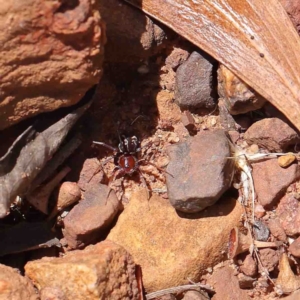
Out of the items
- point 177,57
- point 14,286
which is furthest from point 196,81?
point 14,286

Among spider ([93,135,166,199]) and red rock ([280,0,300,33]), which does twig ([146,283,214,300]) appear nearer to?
spider ([93,135,166,199])

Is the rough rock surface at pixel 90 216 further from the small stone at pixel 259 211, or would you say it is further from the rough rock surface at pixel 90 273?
the small stone at pixel 259 211

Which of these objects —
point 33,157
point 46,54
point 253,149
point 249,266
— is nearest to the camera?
point 46,54

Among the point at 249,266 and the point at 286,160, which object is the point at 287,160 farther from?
the point at 249,266

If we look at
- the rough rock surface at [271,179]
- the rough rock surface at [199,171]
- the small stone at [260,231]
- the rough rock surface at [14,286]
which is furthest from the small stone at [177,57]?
the rough rock surface at [14,286]

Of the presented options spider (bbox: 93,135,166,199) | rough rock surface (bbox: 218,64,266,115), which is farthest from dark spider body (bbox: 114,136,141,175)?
rough rock surface (bbox: 218,64,266,115)

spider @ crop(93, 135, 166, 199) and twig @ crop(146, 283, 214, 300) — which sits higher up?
spider @ crop(93, 135, 166, 199)

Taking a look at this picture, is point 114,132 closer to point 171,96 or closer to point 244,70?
point 171,96
